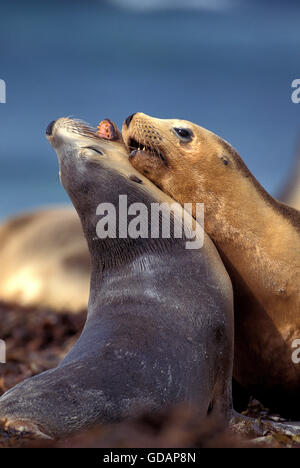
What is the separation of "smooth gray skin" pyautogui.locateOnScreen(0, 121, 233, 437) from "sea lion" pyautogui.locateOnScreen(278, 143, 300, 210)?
11380mm

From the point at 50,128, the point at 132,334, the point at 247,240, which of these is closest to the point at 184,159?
the point at 247,240

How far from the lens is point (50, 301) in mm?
12320

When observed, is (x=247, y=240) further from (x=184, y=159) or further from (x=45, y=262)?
(x=45, y=262)

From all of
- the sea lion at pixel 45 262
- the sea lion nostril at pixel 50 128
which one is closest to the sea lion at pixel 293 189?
the sea lion at pixel 45 262

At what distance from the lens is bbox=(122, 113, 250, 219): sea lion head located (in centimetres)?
448

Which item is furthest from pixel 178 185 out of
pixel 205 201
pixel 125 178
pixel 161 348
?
pixel 161 348

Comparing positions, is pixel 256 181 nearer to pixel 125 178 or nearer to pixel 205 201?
pixel 205 201

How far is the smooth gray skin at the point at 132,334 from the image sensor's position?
3.11 m

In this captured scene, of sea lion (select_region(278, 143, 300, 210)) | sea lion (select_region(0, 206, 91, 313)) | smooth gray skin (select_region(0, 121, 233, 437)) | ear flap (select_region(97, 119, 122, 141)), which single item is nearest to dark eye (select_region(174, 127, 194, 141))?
ear flap (select_region(97, 119, 122, 141))

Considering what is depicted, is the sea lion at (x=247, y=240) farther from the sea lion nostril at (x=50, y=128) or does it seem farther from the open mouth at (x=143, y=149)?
the sea lion nostril at (x=50, y=128)

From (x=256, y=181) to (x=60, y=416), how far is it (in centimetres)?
230

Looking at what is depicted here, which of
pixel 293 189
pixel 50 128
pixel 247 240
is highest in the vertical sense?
pixel 293 189

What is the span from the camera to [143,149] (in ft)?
15.0

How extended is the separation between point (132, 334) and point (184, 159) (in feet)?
5.04
